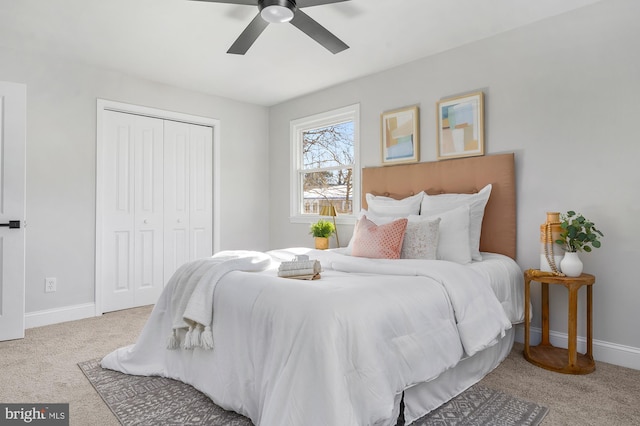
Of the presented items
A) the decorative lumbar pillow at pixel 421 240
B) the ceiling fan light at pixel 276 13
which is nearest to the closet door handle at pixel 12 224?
the ceiling fan light at pixel 276 13

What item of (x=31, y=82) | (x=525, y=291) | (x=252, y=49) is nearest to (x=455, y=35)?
(x=252, y=49)

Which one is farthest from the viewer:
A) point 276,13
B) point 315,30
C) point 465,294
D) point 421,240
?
point 421,240

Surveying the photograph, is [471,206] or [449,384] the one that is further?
[471,206]

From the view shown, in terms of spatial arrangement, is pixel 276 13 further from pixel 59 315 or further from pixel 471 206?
pixel 59 315

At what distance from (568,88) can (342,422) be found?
276 centimetres

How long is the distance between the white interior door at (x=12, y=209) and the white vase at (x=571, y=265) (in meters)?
4.10

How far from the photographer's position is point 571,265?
7.98 feet

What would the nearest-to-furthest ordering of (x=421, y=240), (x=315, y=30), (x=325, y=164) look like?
1. (x=315, y=30)
2. (x=421, y=240)
3. (x=325, y=164)

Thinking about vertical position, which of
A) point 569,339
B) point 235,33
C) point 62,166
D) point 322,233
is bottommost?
point 569,339

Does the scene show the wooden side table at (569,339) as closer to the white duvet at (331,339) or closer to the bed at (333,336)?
the bed at (333,336)

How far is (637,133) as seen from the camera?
2.46 metres

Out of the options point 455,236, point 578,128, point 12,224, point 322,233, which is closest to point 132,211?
point 12,224

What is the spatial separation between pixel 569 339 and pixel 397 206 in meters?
1.56

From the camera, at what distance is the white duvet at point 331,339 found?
57.0 inches
